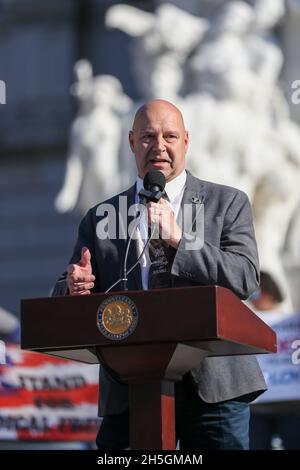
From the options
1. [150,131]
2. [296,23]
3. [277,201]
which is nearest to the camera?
[150,131]

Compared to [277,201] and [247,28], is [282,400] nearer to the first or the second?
[277,201]

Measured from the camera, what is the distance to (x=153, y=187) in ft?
8.64

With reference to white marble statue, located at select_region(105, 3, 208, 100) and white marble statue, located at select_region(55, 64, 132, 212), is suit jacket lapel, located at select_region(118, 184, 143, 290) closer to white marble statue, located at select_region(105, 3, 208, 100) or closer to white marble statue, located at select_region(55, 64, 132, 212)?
white marble statue, located at select_region(55, 64, 132, 212)

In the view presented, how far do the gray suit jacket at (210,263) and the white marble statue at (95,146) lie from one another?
251 inches

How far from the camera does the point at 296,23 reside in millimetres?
9633

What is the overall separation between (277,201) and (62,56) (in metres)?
5.91

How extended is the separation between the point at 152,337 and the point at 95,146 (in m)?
7.03

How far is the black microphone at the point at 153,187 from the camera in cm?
259

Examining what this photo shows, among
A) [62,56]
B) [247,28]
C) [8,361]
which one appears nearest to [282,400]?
[8,361]

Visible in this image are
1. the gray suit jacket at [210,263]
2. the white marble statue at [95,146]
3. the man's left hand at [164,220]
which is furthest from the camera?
the white marble statue at [95,146]

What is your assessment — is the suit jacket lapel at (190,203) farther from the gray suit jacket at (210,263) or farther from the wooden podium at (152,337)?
the wooden podium at (152,337)

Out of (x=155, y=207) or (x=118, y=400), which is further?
(x=118, y=400)

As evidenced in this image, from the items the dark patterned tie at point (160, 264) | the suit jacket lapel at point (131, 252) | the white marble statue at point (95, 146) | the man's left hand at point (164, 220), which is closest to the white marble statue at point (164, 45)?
the white marble statue at point (95, 146)

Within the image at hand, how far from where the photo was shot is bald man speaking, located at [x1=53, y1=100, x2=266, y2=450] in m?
2.68
